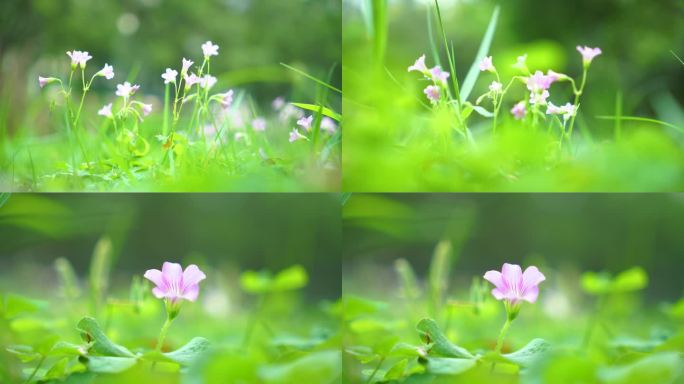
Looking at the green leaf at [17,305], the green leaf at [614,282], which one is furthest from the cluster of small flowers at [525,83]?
the green leaf at [17,305]

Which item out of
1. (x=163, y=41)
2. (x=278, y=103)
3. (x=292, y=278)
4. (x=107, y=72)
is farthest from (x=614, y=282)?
(x=163, y=41)

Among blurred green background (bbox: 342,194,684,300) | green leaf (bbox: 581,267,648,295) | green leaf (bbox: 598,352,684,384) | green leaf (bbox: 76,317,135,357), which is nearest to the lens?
green leaf (bbox: 598,352,684,384)

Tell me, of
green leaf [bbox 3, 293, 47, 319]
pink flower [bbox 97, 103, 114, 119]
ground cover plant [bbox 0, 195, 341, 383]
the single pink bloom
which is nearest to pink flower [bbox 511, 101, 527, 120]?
the single pink bloom

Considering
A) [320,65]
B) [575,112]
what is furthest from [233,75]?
[575,112]

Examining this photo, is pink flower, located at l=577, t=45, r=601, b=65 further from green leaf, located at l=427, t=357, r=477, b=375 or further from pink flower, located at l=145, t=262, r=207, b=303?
pink flower, located at l=145, t=262, r=207, b=303

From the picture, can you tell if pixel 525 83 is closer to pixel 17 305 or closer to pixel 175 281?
pixel 175 281

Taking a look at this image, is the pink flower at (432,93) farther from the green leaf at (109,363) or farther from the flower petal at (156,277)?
the green leaf at (109,363)
